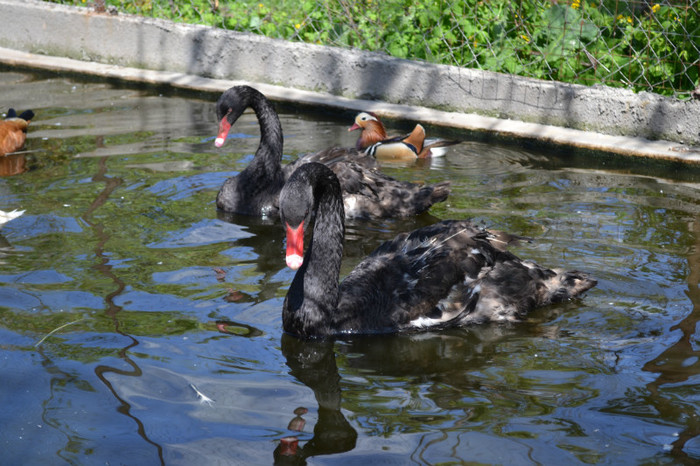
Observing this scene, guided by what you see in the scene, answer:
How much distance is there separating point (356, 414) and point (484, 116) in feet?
18.7

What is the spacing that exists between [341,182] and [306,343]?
7.71ft

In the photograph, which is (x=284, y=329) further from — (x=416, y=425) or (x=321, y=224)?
(x=416, y=425)

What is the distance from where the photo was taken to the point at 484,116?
9.48 meters

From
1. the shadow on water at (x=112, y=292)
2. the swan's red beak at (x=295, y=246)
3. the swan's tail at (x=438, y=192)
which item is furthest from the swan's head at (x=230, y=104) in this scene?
the swan's red beak at (x=295, y=246)

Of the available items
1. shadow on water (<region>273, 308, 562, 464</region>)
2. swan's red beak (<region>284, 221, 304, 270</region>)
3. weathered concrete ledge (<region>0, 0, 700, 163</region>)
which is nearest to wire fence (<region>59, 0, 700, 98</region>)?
weathered concrete ledge (<region>0, 0, 700, 163</region>)

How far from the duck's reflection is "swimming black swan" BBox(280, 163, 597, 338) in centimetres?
14

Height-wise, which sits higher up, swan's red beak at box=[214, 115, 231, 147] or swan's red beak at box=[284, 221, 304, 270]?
swan's red beak at box=[214, 115, 231, 147]

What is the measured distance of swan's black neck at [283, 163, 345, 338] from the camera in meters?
5.16

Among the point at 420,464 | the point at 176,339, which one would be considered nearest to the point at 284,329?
the point at 176,339

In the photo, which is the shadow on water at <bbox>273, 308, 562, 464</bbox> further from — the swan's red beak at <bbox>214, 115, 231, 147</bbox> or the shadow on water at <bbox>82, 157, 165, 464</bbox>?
the swan's red beak at <bbox>214, 115, 231, 147</bbox>

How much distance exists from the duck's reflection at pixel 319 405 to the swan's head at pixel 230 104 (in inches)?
118

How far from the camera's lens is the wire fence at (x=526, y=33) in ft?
29.4

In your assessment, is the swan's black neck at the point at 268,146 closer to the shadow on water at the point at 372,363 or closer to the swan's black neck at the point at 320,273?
the swan's black neck at the point at 320,273

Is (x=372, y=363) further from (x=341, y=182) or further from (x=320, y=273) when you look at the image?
(x=341, y=182)
